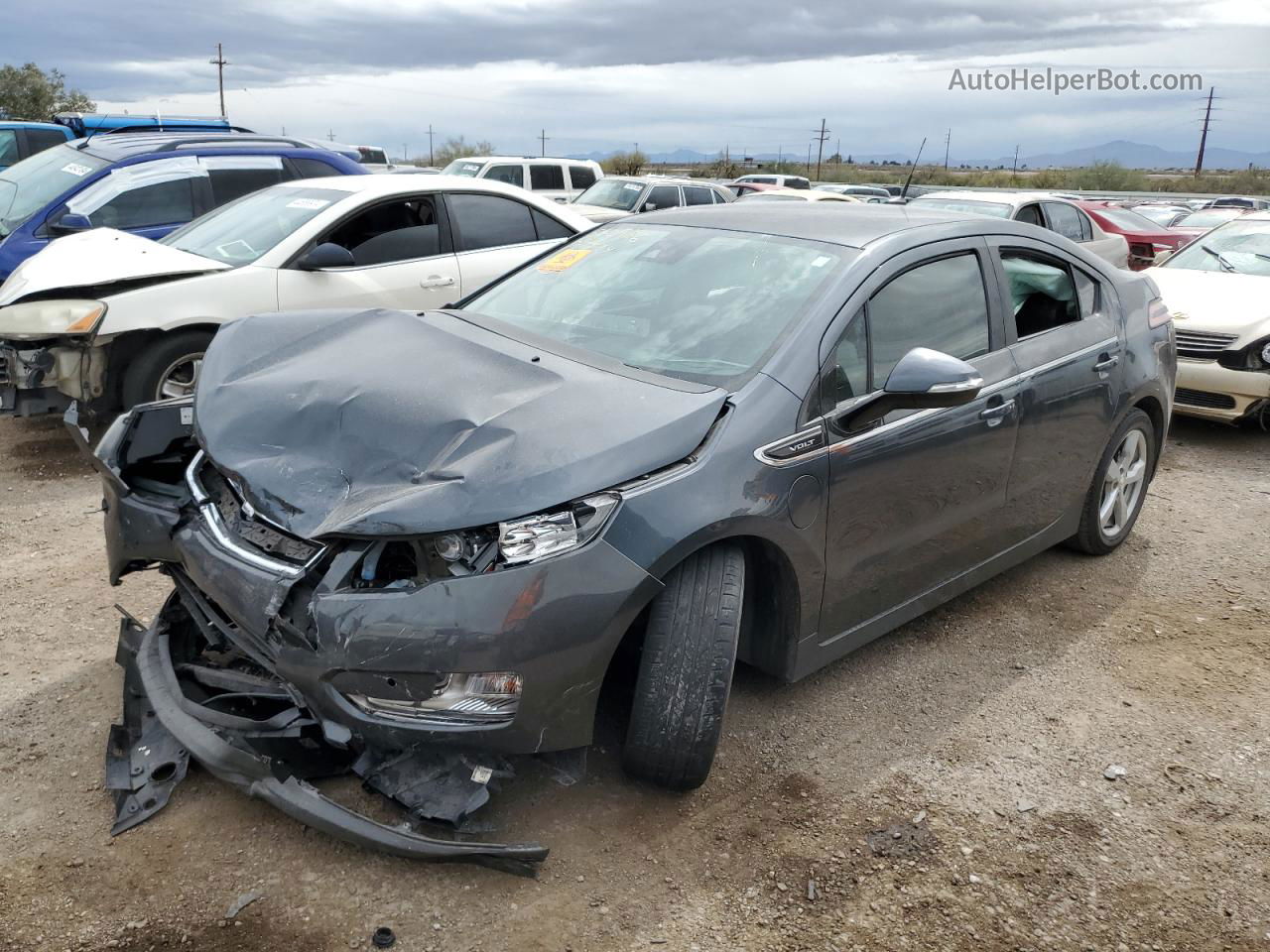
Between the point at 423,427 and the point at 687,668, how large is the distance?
3.26ft

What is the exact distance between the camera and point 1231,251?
28.2ft

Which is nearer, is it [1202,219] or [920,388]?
[920,388]

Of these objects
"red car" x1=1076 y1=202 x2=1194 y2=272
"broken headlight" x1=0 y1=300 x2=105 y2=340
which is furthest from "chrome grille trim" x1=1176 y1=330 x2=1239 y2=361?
"broken headlight" x1=0 y1=300 x2=105 y2=340

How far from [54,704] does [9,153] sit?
37.7 feet

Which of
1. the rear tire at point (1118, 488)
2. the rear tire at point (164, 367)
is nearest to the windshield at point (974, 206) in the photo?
the rear tire at point (1118, 488)

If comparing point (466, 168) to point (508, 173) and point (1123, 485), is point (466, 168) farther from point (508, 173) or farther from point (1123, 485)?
point (1123, 485)

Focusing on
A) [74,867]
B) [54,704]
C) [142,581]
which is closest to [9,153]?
[142,581]

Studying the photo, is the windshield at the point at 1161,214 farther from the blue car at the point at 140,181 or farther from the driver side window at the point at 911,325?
the driver side window at the point at 911,325

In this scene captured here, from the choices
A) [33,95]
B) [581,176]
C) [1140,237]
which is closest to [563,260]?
[1140,237]

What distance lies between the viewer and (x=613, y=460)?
8.86 ft

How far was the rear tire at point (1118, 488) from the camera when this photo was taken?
15.4 ft

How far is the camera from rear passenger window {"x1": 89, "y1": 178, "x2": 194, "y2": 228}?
24.7 feet

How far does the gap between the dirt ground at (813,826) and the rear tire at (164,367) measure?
1.71 m

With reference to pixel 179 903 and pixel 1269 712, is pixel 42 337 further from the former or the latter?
pixel 1269 712
